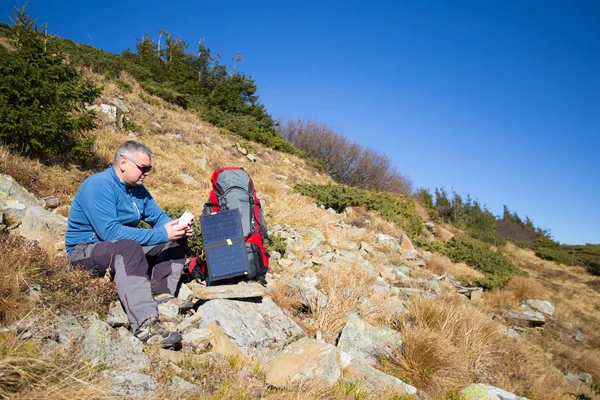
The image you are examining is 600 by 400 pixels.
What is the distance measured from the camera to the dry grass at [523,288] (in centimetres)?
952

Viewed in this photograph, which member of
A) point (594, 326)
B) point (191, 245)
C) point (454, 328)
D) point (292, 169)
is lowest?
point (594, 326)

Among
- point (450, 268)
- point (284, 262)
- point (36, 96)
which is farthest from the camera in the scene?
point (450, 268)

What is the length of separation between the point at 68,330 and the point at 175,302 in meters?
1.07

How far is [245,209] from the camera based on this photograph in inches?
181

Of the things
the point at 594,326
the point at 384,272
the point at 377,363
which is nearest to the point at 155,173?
the point at 384,272

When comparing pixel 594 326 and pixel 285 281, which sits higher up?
pixel 285 281

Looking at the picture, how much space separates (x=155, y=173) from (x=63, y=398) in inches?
278

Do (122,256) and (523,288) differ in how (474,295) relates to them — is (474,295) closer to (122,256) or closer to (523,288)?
(523,288)

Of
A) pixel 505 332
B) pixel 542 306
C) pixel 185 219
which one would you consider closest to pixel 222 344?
pixel 185 219

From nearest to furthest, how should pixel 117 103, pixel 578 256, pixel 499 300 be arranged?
pixel 499 300 → pixel 117 103 → pixel 578 256

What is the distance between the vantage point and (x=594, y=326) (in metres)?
9.66

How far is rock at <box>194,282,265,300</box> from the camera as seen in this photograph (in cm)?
333

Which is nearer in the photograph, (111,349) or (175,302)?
(111,349)

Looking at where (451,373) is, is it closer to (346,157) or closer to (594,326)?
(594,326)
